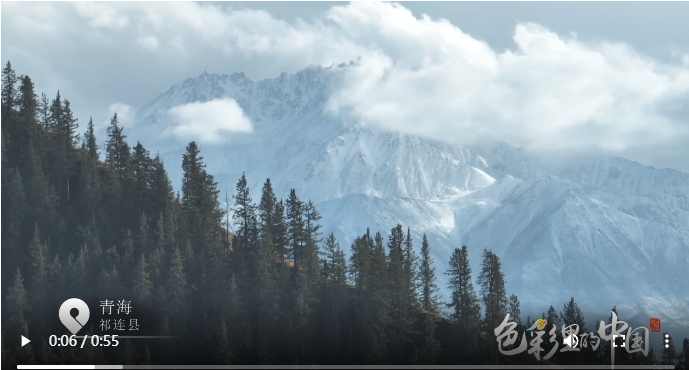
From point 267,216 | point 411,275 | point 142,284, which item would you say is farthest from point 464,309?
point 142,284

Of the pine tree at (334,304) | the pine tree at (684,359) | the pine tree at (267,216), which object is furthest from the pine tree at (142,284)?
the pine tree at (684,359)

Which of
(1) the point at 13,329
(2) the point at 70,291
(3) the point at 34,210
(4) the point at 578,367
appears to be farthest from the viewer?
(3) the point at 34,210

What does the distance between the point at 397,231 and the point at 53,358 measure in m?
58.5

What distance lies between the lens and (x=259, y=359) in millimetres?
131000

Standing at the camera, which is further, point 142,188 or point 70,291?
point 142,188

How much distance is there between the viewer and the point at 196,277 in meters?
144

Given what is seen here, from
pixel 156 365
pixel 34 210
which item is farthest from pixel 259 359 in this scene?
pixel 34 210

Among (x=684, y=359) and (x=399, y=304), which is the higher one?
(x=399, y=304)

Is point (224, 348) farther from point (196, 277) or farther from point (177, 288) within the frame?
point (196, 277)

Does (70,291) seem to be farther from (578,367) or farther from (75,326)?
(578,367)

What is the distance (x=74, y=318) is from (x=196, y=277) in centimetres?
2821

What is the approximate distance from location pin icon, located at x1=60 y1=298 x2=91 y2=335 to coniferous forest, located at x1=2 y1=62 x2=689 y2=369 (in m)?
2.25

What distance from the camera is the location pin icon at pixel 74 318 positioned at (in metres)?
116
